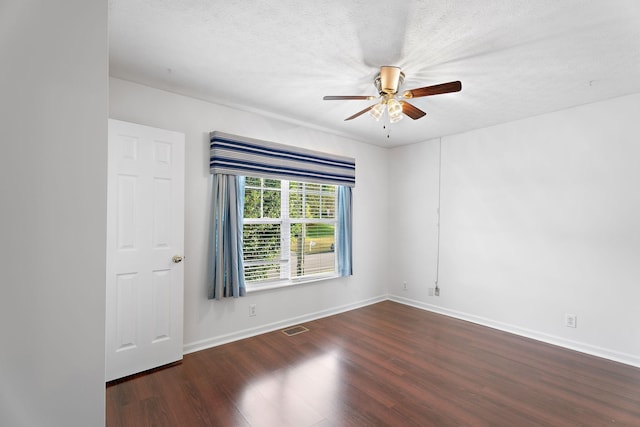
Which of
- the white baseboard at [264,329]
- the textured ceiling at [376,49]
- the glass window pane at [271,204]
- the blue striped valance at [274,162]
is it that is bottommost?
the white baseboard at [264,329]

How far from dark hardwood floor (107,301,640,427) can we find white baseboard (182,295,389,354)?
9 centimetres

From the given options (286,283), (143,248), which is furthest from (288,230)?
(143,248)

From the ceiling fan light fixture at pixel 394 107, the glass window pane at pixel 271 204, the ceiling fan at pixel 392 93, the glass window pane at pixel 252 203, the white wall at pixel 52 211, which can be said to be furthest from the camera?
the glass window pane at pixel 271 204

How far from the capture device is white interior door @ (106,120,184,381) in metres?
2.47

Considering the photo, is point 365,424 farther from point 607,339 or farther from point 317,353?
point 607,339

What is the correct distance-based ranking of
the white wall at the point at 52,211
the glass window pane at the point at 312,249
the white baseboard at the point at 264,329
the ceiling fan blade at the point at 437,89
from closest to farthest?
the white wall at the point at 52,211 < the ceiling fan blade at the point at 437,89 < the white baseboard at the point at 264,329 < the glass window pane at the point at 312,249

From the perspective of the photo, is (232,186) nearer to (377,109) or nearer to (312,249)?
(312,249)

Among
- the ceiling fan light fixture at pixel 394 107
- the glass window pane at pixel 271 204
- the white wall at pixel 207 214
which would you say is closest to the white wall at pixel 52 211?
the ceiling fan light fixture at pixel 394 107

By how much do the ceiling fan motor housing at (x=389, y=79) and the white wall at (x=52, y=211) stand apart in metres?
1.91

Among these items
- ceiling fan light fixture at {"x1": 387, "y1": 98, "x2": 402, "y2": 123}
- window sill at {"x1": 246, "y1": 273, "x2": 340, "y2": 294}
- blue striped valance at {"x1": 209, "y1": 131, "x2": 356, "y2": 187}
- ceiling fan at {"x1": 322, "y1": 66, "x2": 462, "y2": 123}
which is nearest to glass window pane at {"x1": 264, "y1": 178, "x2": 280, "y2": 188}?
blue striped valance at {"x1": 209, "y1": 131, "x2": 356, "y2": 187}

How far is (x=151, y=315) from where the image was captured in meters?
2.64

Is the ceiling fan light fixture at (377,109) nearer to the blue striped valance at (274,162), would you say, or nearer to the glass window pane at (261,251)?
the blue striped valance at (274,162)

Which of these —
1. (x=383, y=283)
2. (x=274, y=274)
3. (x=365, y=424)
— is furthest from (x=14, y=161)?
(x=383, y=283)

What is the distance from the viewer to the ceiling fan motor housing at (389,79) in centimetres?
235
